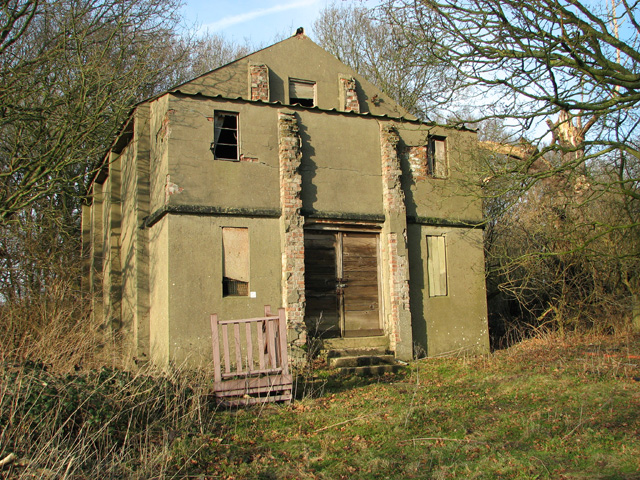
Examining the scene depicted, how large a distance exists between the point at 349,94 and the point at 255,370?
940cm

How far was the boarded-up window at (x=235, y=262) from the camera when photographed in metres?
11.4

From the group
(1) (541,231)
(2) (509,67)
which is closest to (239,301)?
(2) (509,67)

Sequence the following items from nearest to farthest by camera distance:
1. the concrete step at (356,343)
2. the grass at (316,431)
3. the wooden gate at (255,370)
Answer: the grass at (316,431), the wooden gate at (255,370), the concrete step at (356,343)

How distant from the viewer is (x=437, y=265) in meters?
13.8

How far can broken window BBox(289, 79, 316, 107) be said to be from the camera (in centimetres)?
1520

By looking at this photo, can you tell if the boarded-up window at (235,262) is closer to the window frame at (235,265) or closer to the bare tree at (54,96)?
the window frame at (235,265)

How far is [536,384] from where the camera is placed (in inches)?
379

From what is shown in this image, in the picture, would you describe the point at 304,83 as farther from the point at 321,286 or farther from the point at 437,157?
the point at 321,286

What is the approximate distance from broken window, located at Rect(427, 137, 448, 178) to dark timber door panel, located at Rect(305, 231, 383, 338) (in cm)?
260

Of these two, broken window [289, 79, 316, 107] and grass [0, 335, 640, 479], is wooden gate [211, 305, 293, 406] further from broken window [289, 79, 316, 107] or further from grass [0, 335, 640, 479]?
broken window [289, 79, 316, 107]

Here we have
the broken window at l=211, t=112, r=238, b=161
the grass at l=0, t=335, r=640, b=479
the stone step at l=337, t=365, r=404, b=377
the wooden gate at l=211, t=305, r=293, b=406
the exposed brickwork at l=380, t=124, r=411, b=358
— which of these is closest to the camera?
the grass at l=0, t=335, r=640, b=479

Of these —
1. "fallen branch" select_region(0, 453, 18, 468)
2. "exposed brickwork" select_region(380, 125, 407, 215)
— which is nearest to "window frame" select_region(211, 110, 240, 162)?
"exposed brickwork" select_region(380, 125, 407, 215)

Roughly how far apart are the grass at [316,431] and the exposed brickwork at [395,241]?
10.1ft

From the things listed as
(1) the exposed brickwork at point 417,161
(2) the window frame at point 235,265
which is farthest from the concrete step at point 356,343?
(1) the exposed brickwork at point 417,161
